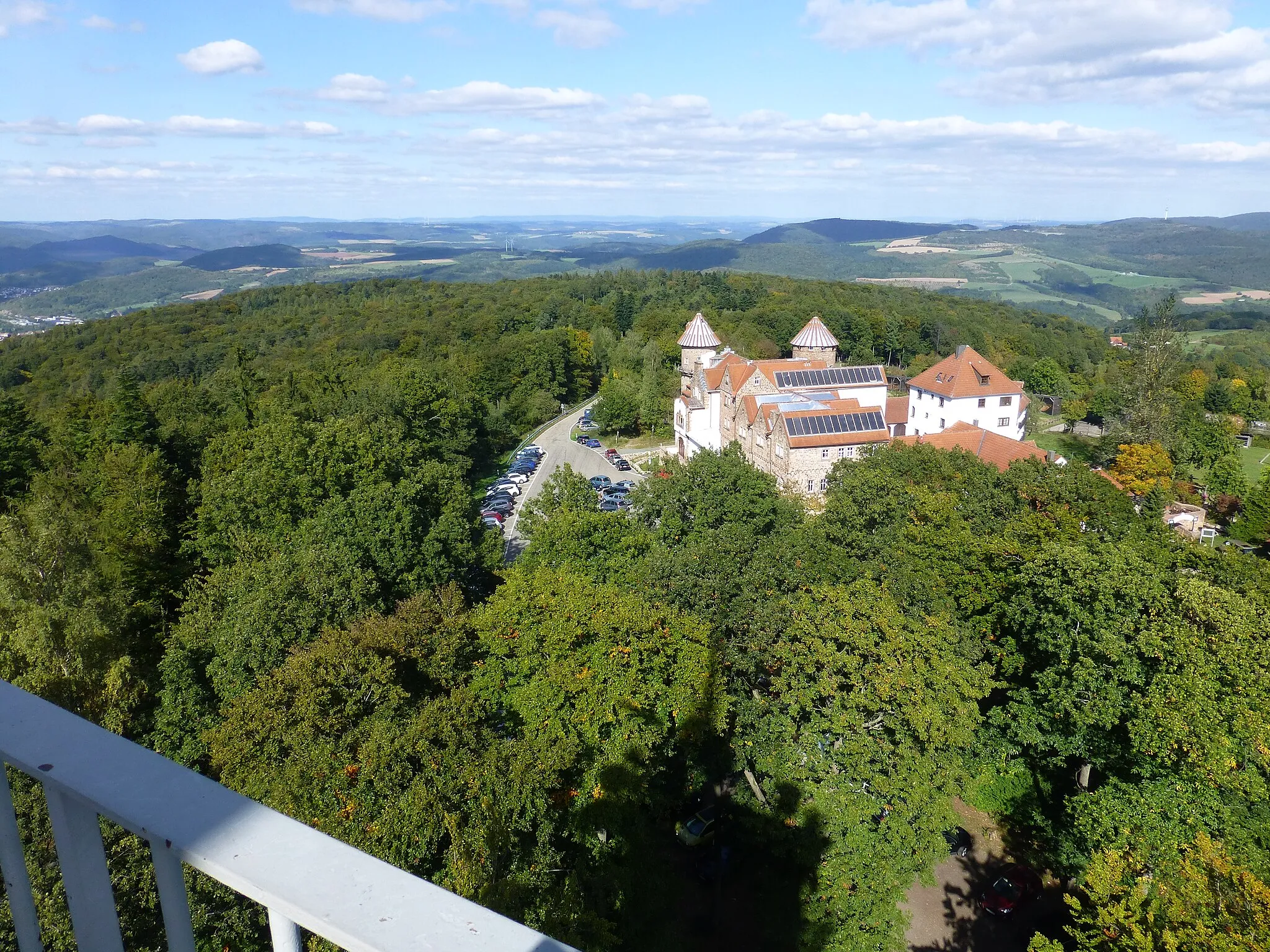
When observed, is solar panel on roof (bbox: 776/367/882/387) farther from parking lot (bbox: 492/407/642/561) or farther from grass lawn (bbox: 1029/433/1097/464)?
grass lawn (bbox: 1029/433/1097/464)

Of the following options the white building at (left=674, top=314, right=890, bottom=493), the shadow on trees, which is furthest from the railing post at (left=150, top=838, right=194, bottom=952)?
the white building at (left=674, top=314, right=890, bottom=493)

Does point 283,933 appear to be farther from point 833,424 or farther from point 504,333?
point 504,333

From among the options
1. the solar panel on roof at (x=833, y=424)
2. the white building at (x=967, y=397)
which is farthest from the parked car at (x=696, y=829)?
the white building at (x=967, y=397)

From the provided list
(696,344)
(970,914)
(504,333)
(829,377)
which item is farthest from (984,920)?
(504,333)

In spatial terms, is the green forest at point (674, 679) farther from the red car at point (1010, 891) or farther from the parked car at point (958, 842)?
the parked car at point (958, 842)

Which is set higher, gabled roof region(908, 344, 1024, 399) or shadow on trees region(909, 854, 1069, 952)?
gabled roof region(908, 344, 1024, 399)

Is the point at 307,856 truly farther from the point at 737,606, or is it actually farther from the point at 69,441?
the point at 69,441

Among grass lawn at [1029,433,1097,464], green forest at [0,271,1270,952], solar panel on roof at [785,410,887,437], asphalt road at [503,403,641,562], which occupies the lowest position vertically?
grass lawn at [1029,433,1097,464]
